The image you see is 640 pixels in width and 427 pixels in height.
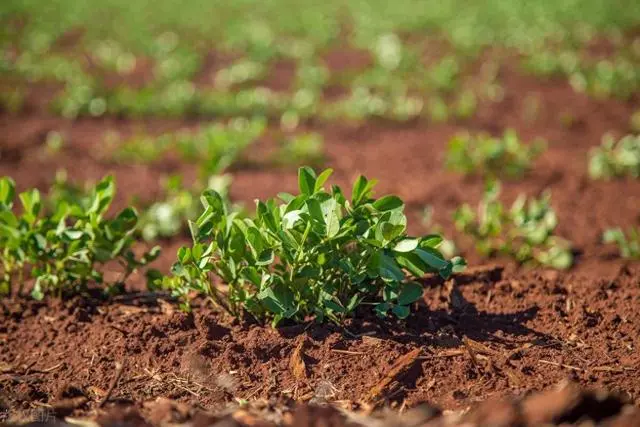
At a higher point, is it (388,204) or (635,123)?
(388,204)

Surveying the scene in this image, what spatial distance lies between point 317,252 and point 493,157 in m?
3.49

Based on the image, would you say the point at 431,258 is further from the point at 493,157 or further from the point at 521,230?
the point at 493,157

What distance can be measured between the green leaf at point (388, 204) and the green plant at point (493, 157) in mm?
3008

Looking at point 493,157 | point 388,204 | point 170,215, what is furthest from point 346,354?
point 493,157

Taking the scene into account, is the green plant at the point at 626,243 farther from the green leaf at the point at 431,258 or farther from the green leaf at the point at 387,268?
the green leaf at the point at 387,268

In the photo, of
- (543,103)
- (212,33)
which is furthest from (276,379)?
(212,33)

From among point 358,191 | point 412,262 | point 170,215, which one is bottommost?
point 170,215

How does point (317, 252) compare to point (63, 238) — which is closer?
point (317, 252)

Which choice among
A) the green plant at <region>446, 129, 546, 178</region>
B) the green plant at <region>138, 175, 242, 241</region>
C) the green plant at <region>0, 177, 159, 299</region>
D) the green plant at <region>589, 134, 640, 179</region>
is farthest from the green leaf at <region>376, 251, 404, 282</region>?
the green plant at <region>589, 134, 640, 179</region>

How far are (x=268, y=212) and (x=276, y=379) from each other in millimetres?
622

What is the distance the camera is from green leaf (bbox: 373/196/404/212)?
232 cm

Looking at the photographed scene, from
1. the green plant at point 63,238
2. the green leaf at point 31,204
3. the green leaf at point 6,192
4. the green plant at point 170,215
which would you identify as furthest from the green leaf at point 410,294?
the green plant at point 170,215

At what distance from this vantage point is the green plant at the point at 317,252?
2229 mm

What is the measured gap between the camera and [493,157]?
5.33 meters
